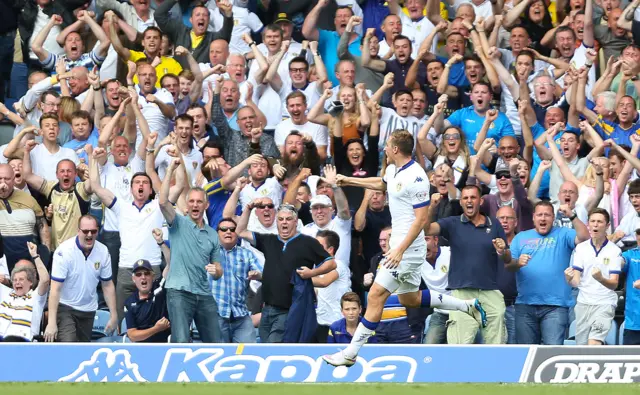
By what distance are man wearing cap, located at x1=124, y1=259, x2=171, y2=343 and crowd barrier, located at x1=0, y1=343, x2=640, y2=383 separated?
1620 mm

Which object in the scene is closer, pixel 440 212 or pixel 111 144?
pixel 440 212

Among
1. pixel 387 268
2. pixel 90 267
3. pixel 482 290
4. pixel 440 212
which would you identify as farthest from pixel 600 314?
pixel 90 267

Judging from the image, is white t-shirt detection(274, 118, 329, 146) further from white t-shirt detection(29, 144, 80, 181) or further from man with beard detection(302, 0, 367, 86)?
white t-shirt detection(29, 144, 80, 181)

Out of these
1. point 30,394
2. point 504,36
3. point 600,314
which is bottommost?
point 600,314

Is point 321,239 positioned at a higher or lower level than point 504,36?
lower

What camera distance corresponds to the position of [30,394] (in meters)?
9.34

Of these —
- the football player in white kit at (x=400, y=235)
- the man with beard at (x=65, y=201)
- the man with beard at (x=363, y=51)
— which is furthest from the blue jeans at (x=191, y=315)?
the man with beard at (x=363, y=51)

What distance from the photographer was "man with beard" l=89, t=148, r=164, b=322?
14.9m

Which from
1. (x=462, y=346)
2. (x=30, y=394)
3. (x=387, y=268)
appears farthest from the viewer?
(x=462, y=346)

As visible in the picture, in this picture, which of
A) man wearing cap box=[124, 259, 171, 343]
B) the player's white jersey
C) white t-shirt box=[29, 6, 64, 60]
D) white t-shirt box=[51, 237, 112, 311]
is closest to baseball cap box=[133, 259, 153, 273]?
man wearing cap box=[124, 259, 171, 343]

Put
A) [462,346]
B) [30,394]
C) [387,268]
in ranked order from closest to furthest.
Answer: [30,394]
[387,268]
[462,346]

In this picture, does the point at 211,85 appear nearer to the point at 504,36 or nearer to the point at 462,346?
the point at 504,36

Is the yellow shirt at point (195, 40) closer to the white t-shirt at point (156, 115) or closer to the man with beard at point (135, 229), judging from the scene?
the white t-shirt at point (156, 115)

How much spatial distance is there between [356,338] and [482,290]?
10.2 ft
